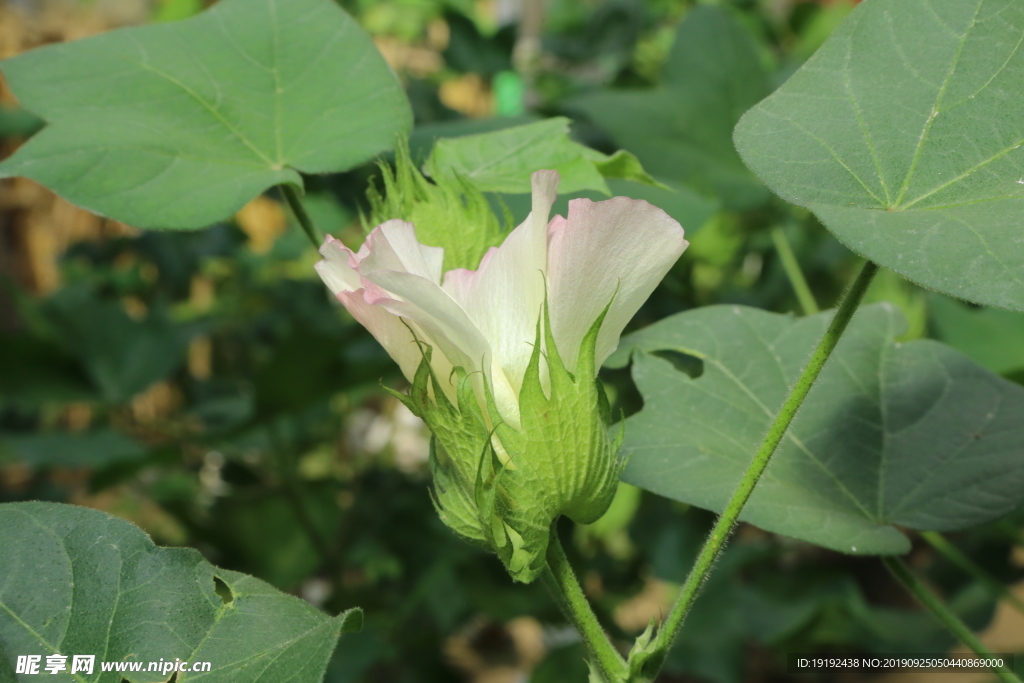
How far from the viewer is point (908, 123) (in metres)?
0.37

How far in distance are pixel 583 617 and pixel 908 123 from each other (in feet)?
0.84

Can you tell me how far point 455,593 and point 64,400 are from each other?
62cm

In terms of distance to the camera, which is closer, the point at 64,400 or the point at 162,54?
the point at 162,54

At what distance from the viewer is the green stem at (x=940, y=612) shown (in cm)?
43

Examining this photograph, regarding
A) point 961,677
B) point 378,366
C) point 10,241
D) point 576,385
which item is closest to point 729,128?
point 378,366

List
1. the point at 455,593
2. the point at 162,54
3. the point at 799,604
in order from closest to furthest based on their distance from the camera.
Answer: the point at 162,54 < the point at 799,604 < the point at 455,593

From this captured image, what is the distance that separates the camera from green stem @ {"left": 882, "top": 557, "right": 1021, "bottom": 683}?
1.41 ft

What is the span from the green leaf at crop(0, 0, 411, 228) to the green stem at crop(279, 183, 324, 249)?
0.03 ft

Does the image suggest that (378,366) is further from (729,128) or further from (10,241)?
(10,241)

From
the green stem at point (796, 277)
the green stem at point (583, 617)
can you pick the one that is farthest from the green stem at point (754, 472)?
the green stem at point (796, 277)

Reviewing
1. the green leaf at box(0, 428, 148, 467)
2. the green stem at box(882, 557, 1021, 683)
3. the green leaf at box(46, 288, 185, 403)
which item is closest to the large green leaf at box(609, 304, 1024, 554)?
the green stem at box(882, 557, 1021, 683)

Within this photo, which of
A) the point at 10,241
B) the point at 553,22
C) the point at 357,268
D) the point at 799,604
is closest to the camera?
the point at 357,268

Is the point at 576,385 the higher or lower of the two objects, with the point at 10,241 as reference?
higher

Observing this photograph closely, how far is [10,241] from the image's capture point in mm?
2848
